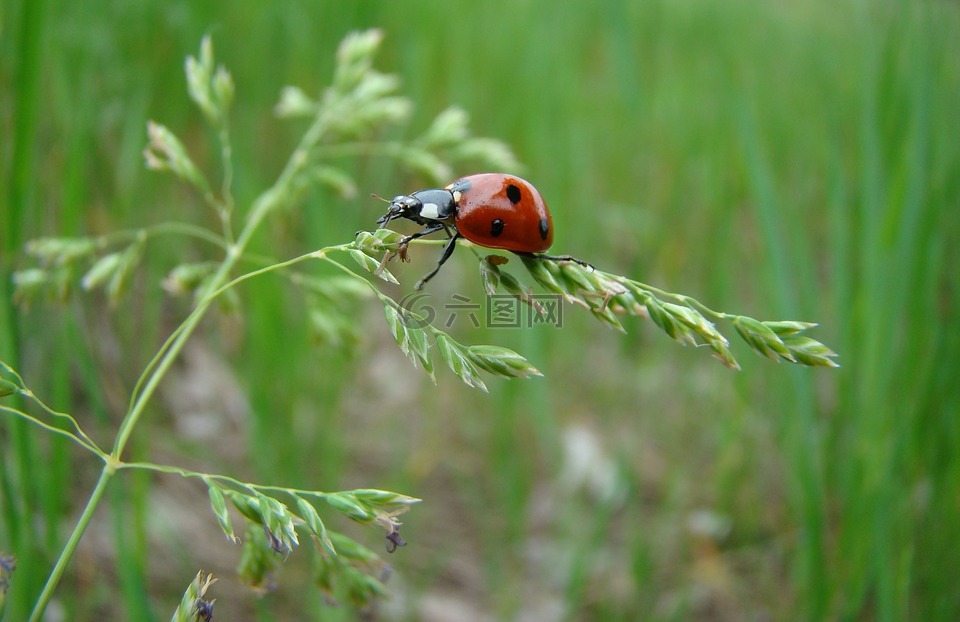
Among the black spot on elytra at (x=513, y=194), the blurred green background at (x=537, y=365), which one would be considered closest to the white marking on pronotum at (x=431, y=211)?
the black spot on elytra at (x=513, y=194)

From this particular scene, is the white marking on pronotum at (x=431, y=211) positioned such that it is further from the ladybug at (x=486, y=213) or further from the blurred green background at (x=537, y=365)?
the blurred green background at (x=537, y=365)

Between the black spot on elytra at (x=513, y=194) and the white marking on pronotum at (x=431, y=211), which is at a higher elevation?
the black spot on elytra at (x=513, y=194)

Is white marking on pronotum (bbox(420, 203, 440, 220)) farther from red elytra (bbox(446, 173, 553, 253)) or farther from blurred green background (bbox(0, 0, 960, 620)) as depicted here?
blurred green background (bbox(0, 0, 960, 620))

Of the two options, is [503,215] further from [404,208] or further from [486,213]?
[404,208]

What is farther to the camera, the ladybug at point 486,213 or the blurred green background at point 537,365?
the blurred green background at point 537,365

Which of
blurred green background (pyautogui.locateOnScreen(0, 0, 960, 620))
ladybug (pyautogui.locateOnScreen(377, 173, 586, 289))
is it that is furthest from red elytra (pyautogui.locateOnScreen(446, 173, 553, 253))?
blurred green background (pyautogui.locateOnScreen(0, 0, 960, 620))

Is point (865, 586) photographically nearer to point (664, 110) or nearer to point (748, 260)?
point (748, 260)

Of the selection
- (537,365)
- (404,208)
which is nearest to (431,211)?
(404,208)

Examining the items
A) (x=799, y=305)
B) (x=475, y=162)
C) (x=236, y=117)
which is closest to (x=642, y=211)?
(x=475, y=162)
